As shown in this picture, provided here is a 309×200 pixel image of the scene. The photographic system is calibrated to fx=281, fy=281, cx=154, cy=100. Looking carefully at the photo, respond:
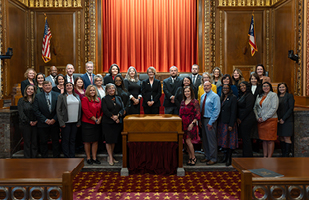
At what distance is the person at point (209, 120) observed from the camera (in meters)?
5.20

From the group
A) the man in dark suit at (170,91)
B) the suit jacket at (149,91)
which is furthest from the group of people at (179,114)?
the suit jacket at (149,91)

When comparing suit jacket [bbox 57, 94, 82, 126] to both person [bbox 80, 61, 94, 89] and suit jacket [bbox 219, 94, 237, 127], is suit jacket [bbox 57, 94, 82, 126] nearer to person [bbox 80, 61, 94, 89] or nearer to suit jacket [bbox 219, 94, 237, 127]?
person [bbox 80, 61, 94, 89]

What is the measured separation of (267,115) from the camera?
5246 millimetres

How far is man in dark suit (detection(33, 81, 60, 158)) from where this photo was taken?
16.6ft

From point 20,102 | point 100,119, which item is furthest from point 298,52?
point 20,102

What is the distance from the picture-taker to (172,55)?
9.79 m

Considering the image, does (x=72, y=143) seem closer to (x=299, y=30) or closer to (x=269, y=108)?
(x=269, y=108)

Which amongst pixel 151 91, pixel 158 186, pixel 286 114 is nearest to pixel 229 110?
pixel 286 114

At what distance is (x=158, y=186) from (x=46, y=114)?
7.93ft

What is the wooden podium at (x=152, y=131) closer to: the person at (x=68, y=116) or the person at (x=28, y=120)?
the person at (x=68, y=116)

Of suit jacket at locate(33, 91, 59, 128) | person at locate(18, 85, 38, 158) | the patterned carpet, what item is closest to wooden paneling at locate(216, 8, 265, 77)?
the patterned carpet

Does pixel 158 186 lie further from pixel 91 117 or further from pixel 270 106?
pixel 270 106

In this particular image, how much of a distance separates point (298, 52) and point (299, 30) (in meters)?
0.59

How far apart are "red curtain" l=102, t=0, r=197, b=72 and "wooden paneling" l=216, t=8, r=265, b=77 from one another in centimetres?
96
